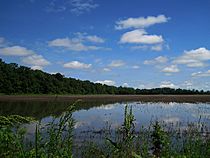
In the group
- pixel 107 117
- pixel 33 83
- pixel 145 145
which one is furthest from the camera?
pixel 33 83

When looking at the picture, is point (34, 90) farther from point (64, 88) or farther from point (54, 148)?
point (54, 148)

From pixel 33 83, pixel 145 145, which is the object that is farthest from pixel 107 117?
pixel 33 83

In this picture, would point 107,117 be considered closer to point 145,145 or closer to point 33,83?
point 145,145

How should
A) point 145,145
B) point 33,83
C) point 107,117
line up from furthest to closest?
1. point 33,83
2. point 107,117
3. point 145,145

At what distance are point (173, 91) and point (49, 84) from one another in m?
53.0

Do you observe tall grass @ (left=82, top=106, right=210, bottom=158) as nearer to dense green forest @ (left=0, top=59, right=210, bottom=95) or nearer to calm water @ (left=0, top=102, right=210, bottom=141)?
calm water @ (left=0, top=102, right=210, bottom=141)

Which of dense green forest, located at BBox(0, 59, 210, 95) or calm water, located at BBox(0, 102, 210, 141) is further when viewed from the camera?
dense green forest, located at BBox(0, 59, 210, 95)

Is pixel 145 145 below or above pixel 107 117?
above

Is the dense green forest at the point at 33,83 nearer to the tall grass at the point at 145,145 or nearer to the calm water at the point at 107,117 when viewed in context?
the calm water at the point at 107,117

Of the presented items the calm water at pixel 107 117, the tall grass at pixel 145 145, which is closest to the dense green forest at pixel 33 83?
the calm water at pixel 107 117

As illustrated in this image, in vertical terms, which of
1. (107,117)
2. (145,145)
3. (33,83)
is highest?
(33,83)

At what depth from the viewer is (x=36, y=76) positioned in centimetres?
10656

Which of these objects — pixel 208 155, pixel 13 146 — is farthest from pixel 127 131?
pixel 208 155

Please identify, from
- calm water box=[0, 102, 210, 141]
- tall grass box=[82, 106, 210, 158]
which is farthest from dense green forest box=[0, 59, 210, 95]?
tall grass box=[82, 106, 210, 158]
